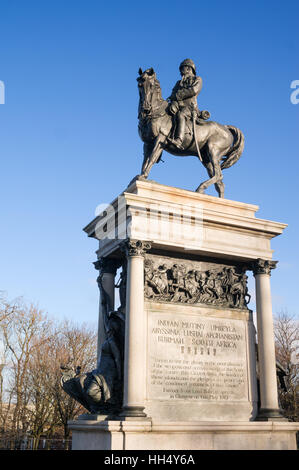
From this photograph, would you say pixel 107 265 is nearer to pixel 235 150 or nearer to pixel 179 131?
pixel 179 131

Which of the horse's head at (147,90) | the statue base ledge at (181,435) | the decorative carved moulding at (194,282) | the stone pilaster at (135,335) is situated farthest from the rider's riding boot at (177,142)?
the statue base ledge at (181,435)

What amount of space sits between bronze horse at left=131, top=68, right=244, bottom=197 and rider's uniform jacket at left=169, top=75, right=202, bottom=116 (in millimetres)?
492

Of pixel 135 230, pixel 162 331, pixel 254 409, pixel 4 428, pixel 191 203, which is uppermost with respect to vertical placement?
pixel 191 203

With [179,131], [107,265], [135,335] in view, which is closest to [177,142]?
[179,131]

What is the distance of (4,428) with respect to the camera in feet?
133

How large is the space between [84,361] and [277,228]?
33.1 meters

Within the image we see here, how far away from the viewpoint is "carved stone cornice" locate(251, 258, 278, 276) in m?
15.3

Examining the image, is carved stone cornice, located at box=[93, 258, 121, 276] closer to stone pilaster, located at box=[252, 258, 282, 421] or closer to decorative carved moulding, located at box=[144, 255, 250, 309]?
decorative carved moulding, located at box=[144, 255, 250, 309]

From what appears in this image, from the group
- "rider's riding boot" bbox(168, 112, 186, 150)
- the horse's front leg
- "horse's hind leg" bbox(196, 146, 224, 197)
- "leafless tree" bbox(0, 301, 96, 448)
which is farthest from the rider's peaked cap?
"leafless tree" bbox(0, 301, 96, 448)

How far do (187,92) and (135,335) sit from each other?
772 cm

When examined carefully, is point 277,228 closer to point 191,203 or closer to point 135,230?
point 191,203

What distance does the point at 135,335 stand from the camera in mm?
12875
